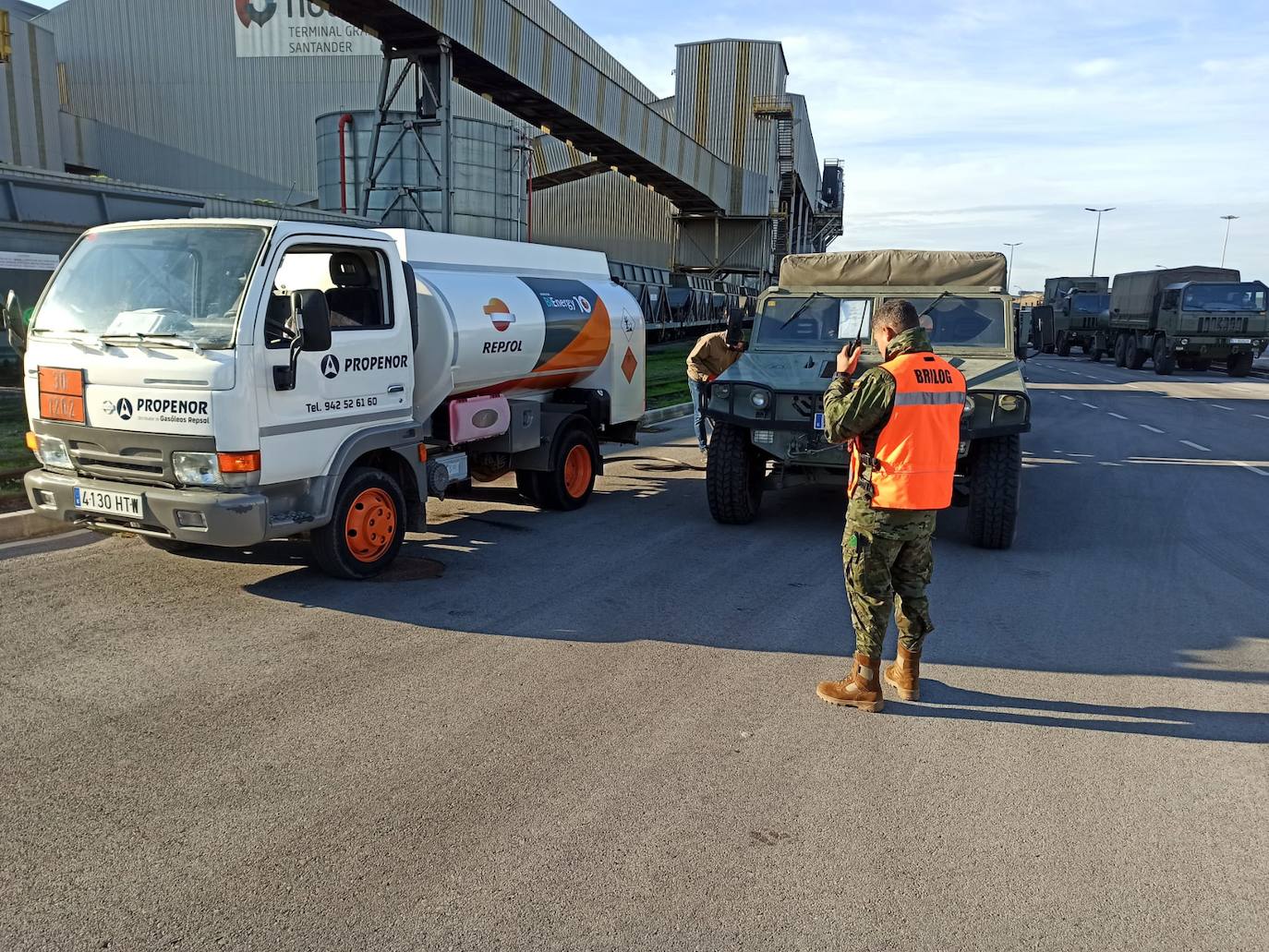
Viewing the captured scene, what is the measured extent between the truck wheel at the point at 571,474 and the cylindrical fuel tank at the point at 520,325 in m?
0.54

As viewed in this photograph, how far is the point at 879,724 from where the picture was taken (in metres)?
4.41

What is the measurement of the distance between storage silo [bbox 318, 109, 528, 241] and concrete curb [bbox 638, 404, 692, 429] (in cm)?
532

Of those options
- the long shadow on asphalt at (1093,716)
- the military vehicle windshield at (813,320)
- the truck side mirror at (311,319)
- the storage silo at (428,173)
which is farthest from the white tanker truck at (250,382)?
the storage silo at (428,173)

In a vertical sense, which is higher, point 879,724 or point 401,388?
point 401,388

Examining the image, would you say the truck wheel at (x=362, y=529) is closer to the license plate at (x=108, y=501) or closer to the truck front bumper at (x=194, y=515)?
the truck front bumper at (x=194, y=515)

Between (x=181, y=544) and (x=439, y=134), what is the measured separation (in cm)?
1362

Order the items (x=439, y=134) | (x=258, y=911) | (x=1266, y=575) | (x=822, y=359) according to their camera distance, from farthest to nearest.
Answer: (x=439, y=134)
(x=822, y=359)
(x=1266, y=575)
(x=258, y=911)

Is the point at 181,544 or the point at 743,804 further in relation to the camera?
the point at 181,544

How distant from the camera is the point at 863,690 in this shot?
455cm

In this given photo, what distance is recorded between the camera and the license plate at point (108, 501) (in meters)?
5.50

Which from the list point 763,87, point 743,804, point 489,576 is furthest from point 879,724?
point 763,87

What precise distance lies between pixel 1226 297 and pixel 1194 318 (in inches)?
37.3

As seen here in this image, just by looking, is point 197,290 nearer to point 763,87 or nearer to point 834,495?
point 834,495

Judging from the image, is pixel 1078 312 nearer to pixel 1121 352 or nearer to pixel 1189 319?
pixel 1121 352
